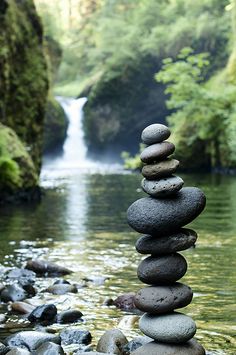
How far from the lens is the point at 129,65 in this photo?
195ft

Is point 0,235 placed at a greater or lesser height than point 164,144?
lesser

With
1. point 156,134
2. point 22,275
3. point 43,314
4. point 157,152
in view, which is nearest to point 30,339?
point 43,314

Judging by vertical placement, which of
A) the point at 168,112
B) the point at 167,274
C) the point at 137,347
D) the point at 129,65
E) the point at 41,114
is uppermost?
the point at 167,274

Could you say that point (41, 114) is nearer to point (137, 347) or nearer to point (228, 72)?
point (228, 72)

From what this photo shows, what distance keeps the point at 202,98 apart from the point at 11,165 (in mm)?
22031

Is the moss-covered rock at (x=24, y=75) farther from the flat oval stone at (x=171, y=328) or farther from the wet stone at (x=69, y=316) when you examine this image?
the flat oval stone at (x=171, y=328)

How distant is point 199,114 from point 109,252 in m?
30.6

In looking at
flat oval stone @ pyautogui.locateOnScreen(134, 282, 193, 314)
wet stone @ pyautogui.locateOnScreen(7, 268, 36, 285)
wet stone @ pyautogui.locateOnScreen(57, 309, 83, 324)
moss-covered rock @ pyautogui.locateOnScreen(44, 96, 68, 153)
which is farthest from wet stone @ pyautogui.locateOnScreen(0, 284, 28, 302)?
moss-covered rock @ pyautogui.locateOnScreen(44, 96, 68, 153)

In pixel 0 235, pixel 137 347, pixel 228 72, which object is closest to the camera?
pixel 137 347

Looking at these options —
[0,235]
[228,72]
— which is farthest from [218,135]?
[0,235]

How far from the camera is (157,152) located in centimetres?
627

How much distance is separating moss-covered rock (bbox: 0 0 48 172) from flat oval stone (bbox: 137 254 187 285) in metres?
21.1

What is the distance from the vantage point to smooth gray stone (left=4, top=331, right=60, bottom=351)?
7035 millimetres

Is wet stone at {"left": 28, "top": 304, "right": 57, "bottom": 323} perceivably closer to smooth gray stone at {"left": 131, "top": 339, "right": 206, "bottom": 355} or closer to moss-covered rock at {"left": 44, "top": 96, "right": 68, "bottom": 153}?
smooth gray stone at {"left": 131, "top": 339, "right": 206, "bottom": 355}
